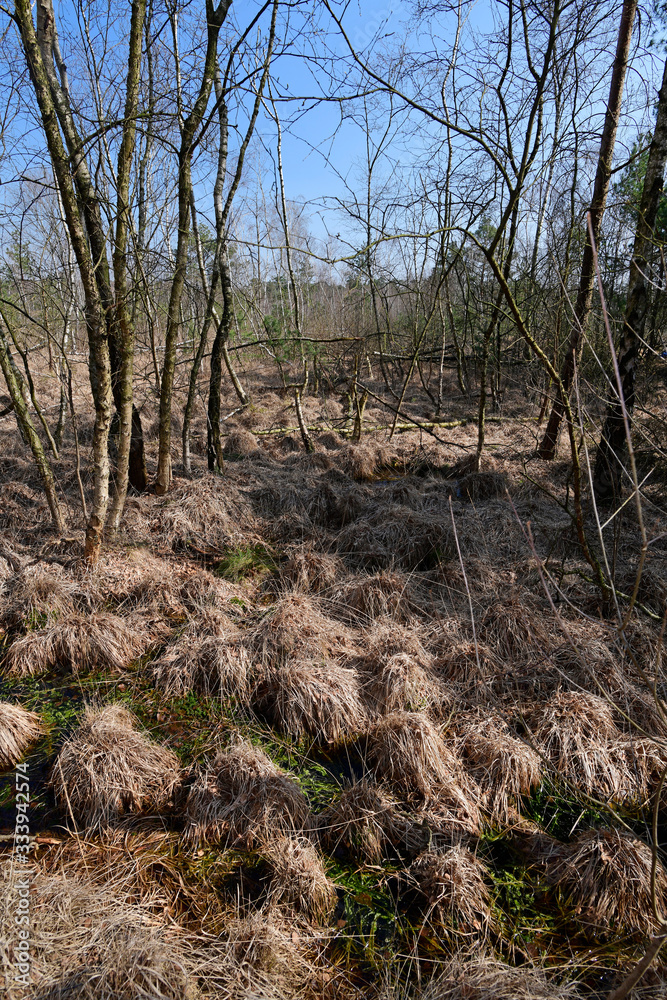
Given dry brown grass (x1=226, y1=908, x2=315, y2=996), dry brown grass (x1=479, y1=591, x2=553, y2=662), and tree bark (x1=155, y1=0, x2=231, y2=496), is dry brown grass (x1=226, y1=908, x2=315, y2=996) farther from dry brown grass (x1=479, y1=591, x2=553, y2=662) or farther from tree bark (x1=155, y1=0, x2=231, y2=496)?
tree bark (x1=155, y1=0, x2=231, y2=496)

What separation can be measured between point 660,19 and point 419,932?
25.7ft

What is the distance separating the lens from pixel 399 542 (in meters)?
5.01

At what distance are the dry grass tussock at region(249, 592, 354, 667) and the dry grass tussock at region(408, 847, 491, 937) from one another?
1395 mm

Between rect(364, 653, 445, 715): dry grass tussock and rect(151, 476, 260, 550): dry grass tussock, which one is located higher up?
rect(151, 476, 260, 550): dry grass tussock

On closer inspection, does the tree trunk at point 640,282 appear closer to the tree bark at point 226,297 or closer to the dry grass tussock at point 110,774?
the tree bark at point 226,297

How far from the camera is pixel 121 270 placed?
404 centimetres

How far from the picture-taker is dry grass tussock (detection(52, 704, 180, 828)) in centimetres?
268

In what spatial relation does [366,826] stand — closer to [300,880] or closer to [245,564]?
[300,880]

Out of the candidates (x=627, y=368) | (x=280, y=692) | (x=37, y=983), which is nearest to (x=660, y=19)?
(x=627, y=368)

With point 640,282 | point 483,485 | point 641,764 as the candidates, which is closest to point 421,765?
point 641,764

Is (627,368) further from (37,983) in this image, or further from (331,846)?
(37,983)

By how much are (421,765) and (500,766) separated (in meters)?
0.44

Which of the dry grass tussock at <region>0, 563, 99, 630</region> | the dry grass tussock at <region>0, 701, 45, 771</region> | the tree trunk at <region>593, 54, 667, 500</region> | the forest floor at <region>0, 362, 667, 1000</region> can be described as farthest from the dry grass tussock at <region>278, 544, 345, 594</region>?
the tree trunk at <region>593, 54, 667, 500</region>

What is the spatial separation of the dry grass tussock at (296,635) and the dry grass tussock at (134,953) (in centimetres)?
159
